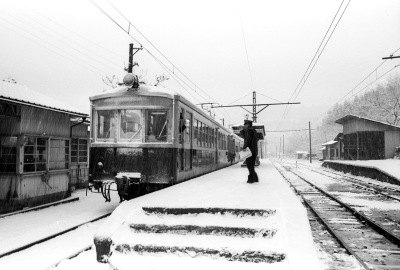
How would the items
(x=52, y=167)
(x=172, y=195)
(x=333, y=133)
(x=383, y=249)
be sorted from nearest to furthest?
(x=383, y=249)
(x=172, y=195)
(x=52, y=167)
(x=333, y=133)

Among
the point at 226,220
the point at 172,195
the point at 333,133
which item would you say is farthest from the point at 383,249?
the point at 333,133

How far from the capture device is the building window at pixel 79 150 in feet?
49.2

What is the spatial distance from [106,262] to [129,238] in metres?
0.44

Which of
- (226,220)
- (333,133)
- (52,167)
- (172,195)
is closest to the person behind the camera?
(226,220)

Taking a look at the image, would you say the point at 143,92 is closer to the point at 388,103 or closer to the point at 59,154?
the point at 59,154

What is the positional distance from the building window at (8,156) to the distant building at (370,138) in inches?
1145

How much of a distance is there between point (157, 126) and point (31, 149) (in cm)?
498

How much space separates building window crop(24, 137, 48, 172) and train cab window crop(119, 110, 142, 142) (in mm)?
3892

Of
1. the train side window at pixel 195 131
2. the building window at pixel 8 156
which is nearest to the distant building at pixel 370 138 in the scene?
the train side window at pixel 195 131

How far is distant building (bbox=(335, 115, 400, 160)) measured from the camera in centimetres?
2970

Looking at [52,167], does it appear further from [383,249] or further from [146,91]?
[383,249]

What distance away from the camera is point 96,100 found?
29.4 feet

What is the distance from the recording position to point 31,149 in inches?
424

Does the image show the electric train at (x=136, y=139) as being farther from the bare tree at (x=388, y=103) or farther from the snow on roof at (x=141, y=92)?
the bare tree at (x=388, y=103)
